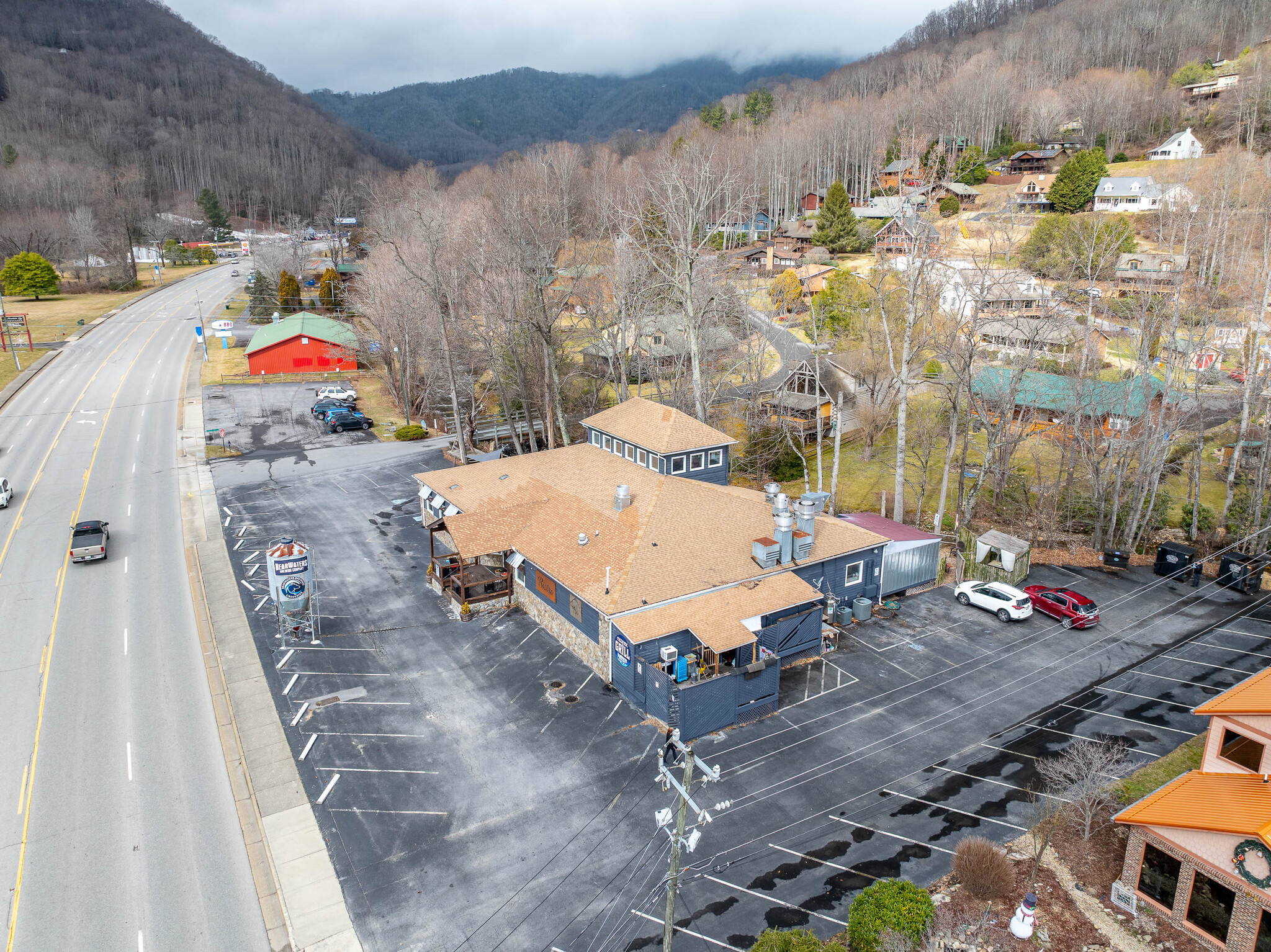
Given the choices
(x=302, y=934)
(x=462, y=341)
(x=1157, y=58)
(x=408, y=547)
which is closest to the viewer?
(x=302, y=934)

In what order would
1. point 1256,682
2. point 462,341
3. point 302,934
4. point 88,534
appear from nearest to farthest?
point 302,934 < point 1256,682 < point 88,534 < point 462,341

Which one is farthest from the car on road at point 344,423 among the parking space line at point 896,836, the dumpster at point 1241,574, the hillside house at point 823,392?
the dumpster at point 1241,574

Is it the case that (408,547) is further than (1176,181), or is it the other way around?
(1176,181)

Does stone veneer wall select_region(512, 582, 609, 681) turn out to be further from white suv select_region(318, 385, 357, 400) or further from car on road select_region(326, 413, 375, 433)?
white suv select_region(318, 385, 357, 400)

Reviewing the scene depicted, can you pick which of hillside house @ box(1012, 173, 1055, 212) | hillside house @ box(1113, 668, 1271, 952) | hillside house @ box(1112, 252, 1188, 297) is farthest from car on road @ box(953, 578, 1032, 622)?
hillside house @ box(1012, 173, 1055, 212)

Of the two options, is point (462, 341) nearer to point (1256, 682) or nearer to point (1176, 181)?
point (1256, 682)

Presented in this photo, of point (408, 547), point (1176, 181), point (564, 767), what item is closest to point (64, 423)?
point (408, 547)

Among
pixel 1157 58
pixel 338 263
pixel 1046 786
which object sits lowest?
pixel 1046 786
